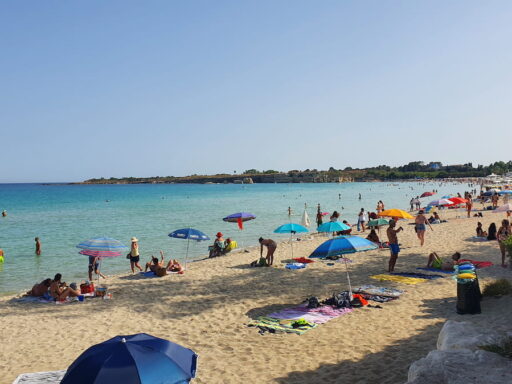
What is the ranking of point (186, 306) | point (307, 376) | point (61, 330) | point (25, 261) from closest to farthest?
1. point (307, 376)
2. point (61, 330)
3. point (186, 306)
4. point (25, 261)

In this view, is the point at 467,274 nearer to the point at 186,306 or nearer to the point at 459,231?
the point at 186,306

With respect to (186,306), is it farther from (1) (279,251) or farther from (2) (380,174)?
(2) (380,174)

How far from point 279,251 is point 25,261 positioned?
12.4m

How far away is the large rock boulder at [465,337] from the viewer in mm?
4863

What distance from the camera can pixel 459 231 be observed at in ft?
67.1

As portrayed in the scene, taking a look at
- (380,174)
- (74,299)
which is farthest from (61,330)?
(380,174)

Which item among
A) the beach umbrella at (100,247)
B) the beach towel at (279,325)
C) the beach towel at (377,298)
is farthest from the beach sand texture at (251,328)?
the beach umbrella at (100,247)

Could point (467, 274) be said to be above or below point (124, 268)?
above

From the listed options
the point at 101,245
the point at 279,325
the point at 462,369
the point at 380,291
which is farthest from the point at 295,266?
the point at 462,369

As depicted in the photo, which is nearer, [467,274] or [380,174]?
[467,274]

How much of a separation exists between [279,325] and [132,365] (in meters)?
4.82

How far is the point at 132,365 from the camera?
11.5ft

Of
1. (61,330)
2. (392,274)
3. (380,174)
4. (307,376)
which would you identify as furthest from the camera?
(380,174)

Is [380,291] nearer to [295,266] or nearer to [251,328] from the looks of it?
[251,328]
